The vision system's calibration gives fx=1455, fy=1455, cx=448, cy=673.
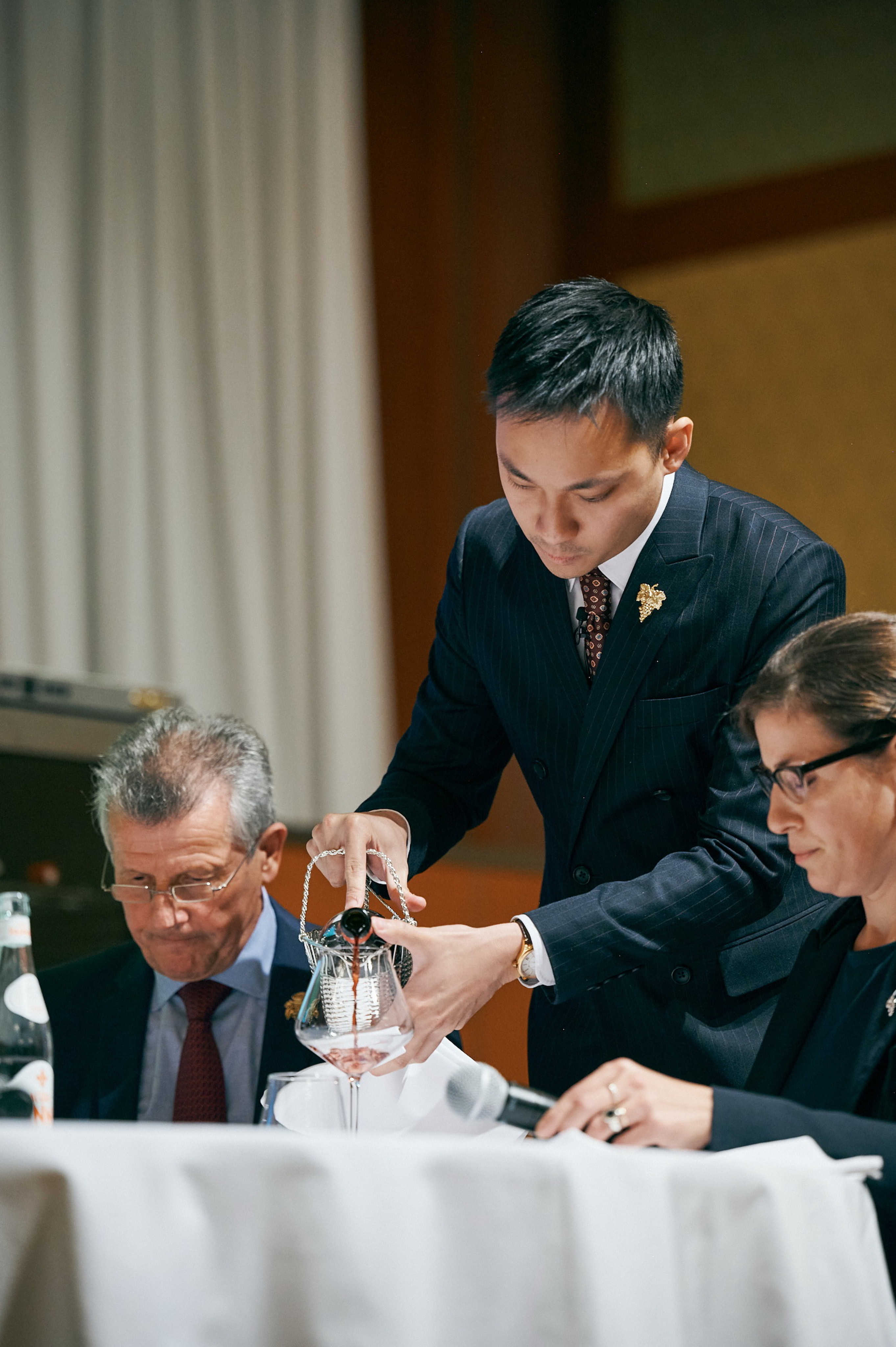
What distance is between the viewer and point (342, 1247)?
2.72 ft

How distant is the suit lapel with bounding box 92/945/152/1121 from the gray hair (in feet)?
0.62

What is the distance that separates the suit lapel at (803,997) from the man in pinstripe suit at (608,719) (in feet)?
0.39

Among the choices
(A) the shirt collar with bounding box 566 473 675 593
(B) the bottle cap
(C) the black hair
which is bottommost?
(B) the bottle cap

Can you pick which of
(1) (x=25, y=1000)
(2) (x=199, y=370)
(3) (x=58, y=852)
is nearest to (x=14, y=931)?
(1) (x=25, y=1000)

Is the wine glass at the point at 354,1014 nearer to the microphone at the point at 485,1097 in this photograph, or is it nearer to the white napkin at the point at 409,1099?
the white napkin at the point at 409,1099

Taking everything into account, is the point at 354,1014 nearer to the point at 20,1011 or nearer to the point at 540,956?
the point at 540,956

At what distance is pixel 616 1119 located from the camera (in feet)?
3.54

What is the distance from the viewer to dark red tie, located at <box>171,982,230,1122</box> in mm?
1774

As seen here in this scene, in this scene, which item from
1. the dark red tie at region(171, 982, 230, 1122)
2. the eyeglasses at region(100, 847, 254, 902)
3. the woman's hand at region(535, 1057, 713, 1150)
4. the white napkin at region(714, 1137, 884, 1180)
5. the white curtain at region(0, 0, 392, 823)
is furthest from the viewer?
the white curtain at region(0, 0, 392, 823)

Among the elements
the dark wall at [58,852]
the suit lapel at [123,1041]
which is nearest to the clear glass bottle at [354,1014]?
the suit lapel at [123,1041]

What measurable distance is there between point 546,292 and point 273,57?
296 cm

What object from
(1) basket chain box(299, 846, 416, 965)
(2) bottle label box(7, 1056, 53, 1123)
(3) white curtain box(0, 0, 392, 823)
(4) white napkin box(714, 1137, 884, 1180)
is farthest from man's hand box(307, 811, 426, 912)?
(3) white curtain box(0, 0, 392, 823)

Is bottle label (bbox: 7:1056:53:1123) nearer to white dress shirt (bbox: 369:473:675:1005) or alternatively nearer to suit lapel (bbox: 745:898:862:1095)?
white dress shirt (bbox: 369:473:675:1005)

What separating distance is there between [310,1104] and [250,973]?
0.69 meters
